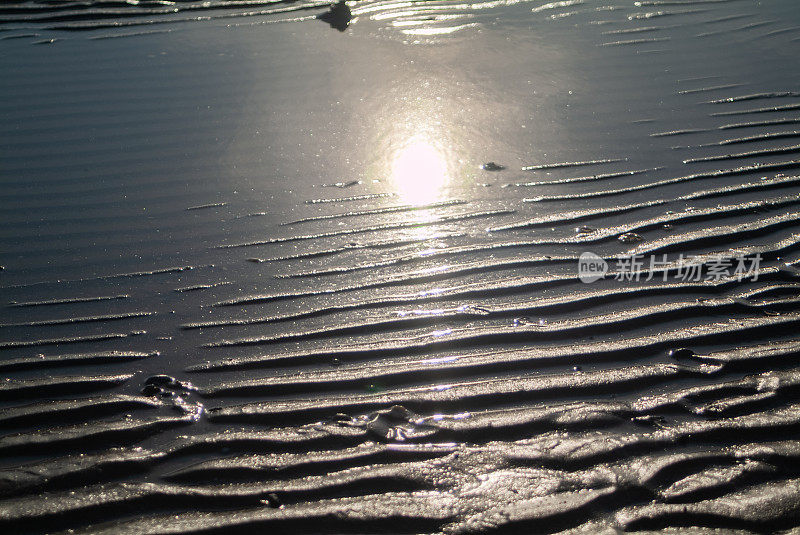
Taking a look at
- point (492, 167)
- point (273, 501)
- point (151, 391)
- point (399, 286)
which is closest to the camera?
point (273, 501)

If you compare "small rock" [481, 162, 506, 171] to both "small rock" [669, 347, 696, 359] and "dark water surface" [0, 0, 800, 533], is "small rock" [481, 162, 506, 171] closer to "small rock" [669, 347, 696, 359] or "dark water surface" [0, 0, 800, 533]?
"dark water surface" [0, 0, 800, 533]

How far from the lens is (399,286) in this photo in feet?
9.24

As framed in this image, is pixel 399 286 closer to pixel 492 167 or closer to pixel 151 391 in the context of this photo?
pixel 151 391

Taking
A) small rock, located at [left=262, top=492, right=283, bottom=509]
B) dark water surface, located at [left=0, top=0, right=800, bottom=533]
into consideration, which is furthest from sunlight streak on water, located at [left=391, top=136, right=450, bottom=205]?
small rock, located at [left=262, top=492, right=283, bottom=509]

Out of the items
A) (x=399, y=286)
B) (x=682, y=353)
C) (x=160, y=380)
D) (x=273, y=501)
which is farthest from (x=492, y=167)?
(x=273, y=501)

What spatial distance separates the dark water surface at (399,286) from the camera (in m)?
1.91

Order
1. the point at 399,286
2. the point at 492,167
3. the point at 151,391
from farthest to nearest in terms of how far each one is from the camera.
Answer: the point at 492,167 < the point at 399,286 < the point at 151,391

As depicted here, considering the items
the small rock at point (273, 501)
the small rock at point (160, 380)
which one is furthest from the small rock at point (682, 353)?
the small rock at point (160, 380)

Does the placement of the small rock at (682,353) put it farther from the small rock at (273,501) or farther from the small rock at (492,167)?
the small rock at (492,167)

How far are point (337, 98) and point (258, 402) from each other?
109 inches

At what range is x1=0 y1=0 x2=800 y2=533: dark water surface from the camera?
191 cm

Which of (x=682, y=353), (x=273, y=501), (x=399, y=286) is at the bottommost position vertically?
(x=273, y=501)

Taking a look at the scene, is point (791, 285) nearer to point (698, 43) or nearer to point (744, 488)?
point (744, 488)

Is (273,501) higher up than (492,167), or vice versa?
(492,167)
